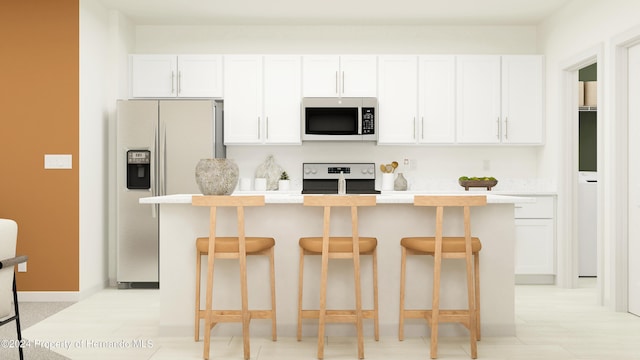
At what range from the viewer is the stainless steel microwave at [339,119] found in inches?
214

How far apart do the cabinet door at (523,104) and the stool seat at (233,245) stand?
334 cm

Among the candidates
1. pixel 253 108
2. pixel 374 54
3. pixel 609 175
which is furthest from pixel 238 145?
pixel 609 175

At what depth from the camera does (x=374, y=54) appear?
576cm

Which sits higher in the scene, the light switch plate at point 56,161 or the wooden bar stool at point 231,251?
the light switch plate at point 56,161

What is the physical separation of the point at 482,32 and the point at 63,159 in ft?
14.5

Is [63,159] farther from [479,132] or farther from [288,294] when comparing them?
[479,132]

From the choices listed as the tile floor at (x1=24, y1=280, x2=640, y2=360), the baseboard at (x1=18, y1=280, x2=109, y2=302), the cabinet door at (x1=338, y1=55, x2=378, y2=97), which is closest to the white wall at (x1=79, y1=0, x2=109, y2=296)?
the baseboard at (x1=18, y1=280, x2=109, y2=302)

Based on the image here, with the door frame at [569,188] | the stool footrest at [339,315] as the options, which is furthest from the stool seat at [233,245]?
the door frame at [569,188]

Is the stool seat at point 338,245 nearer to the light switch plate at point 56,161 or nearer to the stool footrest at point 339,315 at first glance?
the stool footrest at point 339,315

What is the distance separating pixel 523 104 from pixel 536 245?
145cm

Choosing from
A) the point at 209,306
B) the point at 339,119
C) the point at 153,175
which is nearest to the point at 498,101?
the point at 339,119

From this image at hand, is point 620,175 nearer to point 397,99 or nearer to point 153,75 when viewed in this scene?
point 397,99

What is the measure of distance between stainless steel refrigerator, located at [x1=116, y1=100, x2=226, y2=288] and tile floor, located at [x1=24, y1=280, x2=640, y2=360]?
900 mm

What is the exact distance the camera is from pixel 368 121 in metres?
5.44
